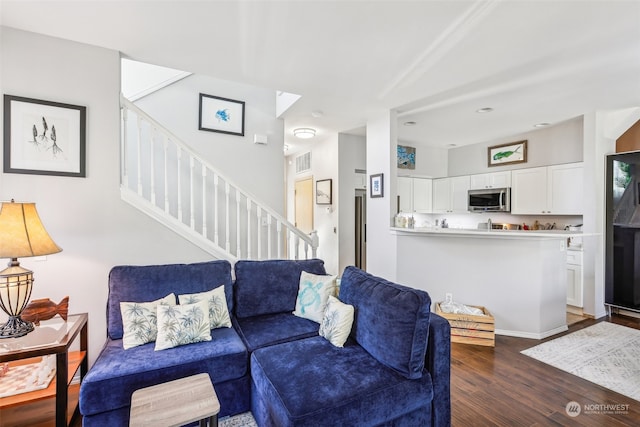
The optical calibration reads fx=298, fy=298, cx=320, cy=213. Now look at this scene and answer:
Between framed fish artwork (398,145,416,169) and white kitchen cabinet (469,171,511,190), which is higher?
framed fish artwork (398,145,416,169)

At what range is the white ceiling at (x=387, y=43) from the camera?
195 centimetres

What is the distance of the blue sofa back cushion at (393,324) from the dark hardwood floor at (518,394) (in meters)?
0.67


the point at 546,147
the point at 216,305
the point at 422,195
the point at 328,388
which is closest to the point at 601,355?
the point at 328,388

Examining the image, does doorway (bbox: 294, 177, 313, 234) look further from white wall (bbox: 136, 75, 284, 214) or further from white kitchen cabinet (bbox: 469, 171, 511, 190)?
white kitchen cabinet (bbox: 469, 171, 511, 190)

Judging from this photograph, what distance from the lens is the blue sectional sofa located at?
1.53 m

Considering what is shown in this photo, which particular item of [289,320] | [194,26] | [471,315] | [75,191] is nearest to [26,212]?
[75,191]

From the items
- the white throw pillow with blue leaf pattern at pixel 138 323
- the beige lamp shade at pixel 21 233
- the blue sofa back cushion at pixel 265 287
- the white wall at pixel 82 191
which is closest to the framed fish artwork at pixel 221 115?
the white wall at pixel 82 191

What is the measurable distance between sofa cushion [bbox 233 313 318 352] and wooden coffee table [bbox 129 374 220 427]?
0.58 meters

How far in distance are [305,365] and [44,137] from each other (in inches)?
101

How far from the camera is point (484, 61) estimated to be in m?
2.54

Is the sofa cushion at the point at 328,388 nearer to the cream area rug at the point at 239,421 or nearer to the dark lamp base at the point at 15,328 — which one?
the cream area rug at the point at 239,421

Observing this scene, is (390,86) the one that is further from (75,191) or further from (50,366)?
(50,366)

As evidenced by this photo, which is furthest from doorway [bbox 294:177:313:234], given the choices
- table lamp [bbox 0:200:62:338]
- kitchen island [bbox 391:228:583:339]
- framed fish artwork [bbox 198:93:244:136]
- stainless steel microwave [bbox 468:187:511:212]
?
table lamp [bbox 0:200:62:338]

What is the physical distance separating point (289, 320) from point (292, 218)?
14.0 feet
